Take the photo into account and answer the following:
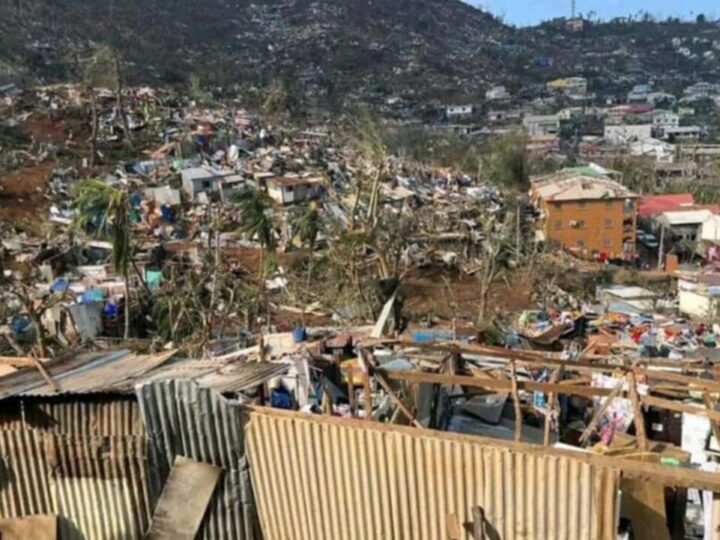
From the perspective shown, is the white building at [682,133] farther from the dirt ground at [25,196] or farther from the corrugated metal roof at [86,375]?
the corrugated metal roof at [86,375]

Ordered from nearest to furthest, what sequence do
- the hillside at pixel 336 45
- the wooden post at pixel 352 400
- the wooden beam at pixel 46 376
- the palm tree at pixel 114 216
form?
the wooden beam at pixel 46 376
the wooden post at pixel 352 400
the palm tree at pixel 114 216
the hillside at pixel 336 45

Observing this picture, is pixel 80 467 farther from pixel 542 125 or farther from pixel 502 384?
pixel 542 125

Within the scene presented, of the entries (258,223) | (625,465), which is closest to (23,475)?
(625,465)

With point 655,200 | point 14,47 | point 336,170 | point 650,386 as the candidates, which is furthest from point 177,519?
point 14,47

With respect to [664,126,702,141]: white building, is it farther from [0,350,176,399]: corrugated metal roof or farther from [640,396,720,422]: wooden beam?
[0,350,176,399]: corrugated metal roof

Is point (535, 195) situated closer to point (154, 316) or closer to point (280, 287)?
point (280, 287)

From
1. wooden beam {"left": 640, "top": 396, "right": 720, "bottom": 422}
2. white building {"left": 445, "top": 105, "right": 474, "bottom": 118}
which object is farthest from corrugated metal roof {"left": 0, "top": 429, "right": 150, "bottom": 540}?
white building {"left": 445, "top": 105, "right": 474, "bottom": 118}

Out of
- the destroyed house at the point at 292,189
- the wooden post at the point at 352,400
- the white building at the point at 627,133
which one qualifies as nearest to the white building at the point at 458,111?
the white building at the point at 627,133

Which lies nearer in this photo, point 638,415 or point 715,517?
point 715,517
